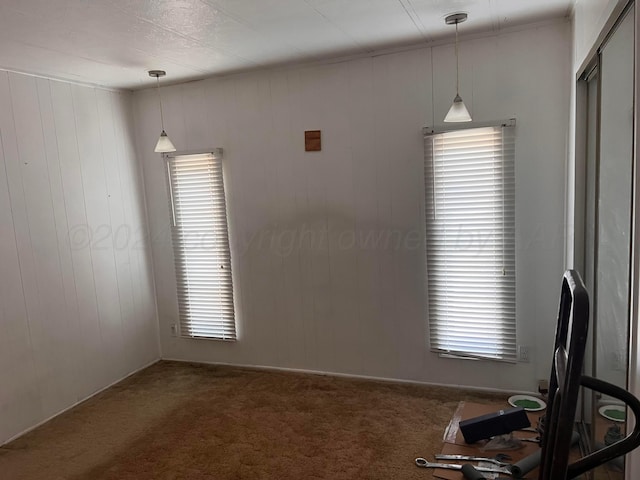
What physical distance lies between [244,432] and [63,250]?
77.5 inches

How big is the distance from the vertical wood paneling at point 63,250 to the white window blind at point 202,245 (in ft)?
1.29

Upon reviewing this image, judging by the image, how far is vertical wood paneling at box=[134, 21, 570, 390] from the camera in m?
3.18

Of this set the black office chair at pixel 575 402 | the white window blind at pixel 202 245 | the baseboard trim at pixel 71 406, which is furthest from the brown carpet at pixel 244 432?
the black office chair at pixel 575 402

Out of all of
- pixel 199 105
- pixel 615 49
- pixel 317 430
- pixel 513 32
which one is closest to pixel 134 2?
pixel 199 105

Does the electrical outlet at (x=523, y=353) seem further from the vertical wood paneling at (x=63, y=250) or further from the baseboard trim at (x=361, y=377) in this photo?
the vertical wood paneling at (x=63, y=250)

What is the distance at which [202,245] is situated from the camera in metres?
4.26

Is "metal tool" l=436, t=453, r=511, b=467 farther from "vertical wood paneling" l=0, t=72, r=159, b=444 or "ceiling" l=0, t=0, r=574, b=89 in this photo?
"vertical wood paneling" l=0, t=72, r=159, b=444

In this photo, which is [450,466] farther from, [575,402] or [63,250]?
[63,250]

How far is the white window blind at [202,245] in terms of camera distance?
163 inches

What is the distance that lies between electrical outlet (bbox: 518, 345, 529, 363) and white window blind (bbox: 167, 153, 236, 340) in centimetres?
239

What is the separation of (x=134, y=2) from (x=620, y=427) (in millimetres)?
2736

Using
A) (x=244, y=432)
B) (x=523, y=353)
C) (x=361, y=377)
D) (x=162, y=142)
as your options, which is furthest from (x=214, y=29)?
(x=523, y=353)

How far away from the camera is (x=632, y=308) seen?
136 cm

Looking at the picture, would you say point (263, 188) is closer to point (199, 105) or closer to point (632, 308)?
point (199, 105)
